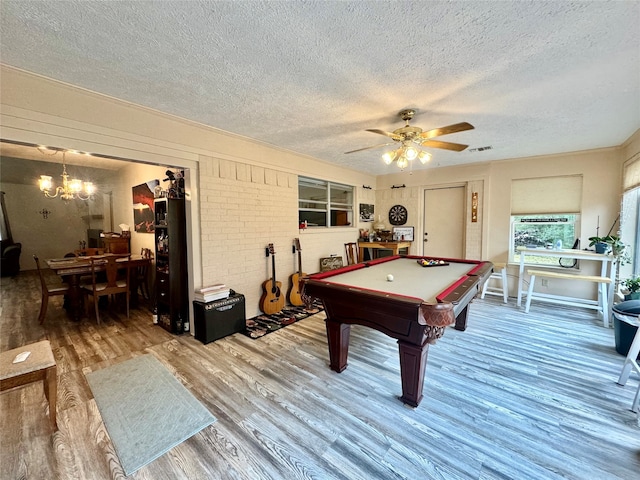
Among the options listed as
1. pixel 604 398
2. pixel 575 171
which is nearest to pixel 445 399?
pixel 604 398

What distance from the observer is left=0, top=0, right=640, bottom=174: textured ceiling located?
4.67 feet

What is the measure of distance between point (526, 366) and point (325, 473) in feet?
7.44

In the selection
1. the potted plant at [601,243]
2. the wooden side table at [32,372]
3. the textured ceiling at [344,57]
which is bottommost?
the wooden side table at [32,372]

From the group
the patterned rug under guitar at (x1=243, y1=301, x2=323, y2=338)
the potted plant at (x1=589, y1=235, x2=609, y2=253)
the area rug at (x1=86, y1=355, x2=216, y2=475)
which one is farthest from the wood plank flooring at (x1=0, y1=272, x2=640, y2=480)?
the potted plant at (x1=589, y1=235, x2=609, y2=253)

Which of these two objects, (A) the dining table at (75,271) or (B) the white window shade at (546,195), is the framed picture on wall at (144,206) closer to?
(A) the dining table at (75,271)

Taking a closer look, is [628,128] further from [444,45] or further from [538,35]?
[444,45]

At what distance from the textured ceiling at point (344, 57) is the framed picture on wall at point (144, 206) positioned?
7.39 feet

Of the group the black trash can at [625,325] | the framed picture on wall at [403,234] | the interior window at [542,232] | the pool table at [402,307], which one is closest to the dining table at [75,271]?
the pool table at [402,307]

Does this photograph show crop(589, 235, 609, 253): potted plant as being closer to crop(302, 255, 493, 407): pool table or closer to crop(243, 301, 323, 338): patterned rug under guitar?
crop(302, 255, 493, 407): pool table

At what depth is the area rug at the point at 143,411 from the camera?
5.36 feet

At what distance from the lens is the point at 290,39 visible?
164cm

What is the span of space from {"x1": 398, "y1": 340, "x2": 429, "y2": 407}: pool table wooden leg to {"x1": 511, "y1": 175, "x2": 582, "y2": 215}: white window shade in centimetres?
435

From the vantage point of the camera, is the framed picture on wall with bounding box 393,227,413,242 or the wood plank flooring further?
the framed picture on wall with bounding box 393,227,413,242

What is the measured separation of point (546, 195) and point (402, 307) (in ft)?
15.2
